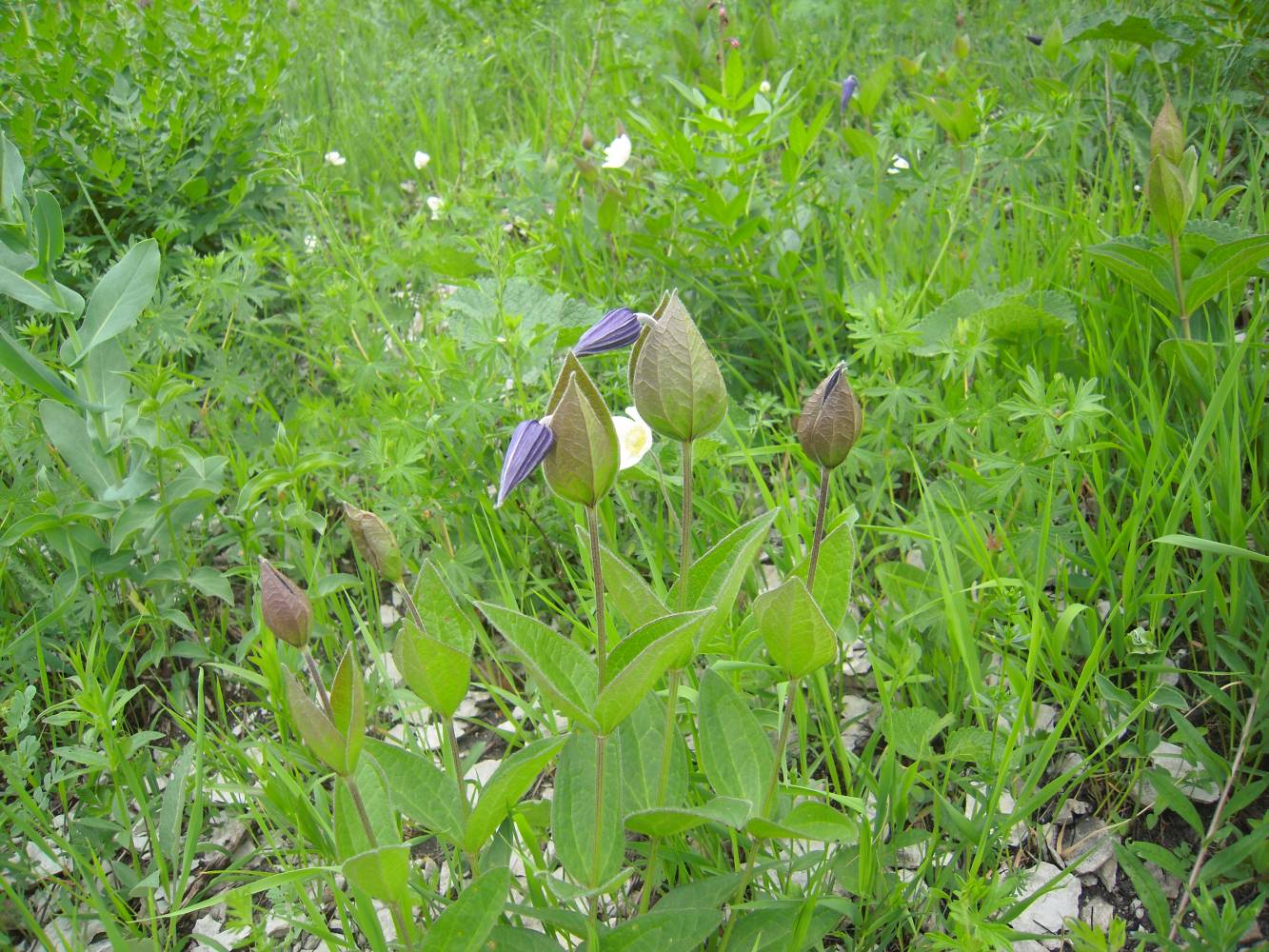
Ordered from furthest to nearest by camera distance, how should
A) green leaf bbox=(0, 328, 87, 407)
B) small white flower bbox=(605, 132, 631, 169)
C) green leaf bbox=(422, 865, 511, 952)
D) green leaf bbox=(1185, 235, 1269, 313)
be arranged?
small white flower bbox=(605, 132, 631, 169) < green leaf bbox=(1185, 235, 1269, 313) < green leaf bbox=(0, 328, 87, 407) < green leaf bbox=(422, 865, 511, 952)

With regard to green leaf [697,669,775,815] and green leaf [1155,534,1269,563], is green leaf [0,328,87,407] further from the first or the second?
green leaf [1155,534,1269,563]

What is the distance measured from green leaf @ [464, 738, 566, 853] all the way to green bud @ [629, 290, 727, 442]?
1.30ft

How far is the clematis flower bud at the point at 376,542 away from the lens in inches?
53.8

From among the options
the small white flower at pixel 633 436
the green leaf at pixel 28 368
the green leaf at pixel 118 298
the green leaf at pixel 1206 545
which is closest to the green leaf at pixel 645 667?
the small white flower at pixel 633 436

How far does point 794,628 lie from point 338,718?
0.53 meters

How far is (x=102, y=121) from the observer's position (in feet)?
9.25

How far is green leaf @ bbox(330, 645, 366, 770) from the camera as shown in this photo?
1074 mm

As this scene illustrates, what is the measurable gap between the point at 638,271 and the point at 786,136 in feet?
1.79

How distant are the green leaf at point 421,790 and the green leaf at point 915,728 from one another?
0.64 meters

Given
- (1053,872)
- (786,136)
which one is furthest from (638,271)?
(1053,872)

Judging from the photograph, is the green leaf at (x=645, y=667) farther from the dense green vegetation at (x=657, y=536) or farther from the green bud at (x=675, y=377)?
the green bud at (x=675, y=377)

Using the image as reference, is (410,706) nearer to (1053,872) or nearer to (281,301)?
(1053,872)

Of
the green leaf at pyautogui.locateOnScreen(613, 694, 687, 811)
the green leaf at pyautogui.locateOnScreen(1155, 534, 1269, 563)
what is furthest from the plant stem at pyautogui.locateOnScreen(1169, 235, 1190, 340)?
the green leaf at pyautogui.locateOnScreen(613, 694, 687, 811)

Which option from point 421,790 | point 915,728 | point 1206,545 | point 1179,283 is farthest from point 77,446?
point 1179,283
